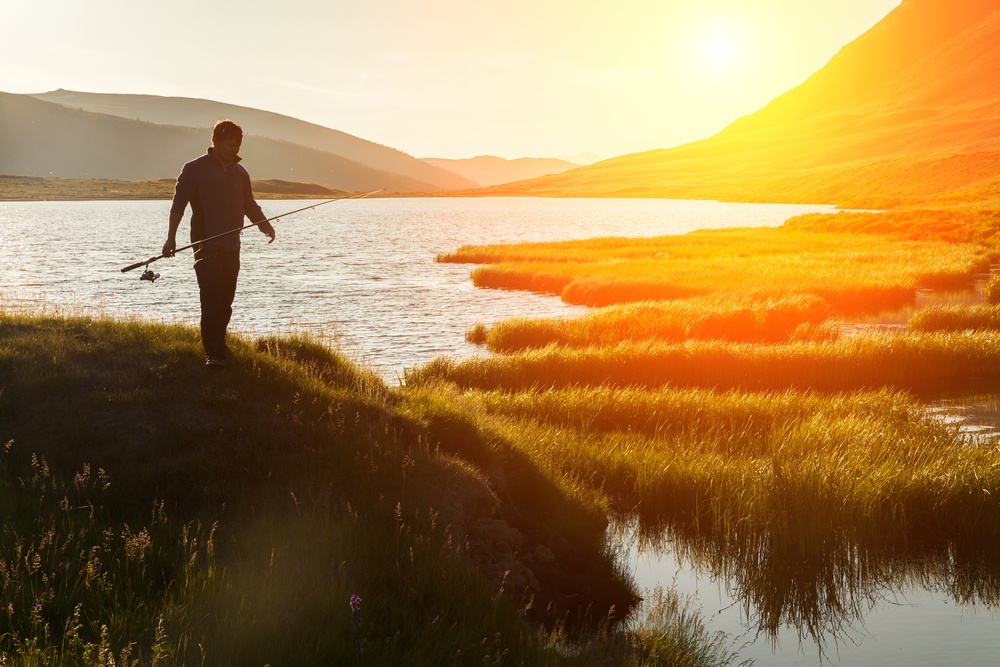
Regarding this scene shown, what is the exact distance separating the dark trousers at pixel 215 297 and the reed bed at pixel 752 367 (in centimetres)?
807

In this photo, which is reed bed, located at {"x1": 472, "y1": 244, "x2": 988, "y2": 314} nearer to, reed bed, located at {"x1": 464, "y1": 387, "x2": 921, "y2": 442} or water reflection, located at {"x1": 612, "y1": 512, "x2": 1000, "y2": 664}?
reed bed, located at {"x1": 464, "y1": 387, "x2": 921, "y2": 442}

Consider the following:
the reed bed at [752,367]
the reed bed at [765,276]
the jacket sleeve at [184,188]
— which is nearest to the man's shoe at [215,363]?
the jacket sleeve at [184,188]

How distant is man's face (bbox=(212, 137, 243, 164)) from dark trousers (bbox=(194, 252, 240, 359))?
1.29 m

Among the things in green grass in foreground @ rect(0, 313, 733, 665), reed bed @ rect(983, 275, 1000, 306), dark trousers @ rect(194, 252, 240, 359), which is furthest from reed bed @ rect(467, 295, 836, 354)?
dark trousers @ rect(194, 252, 240, 359)

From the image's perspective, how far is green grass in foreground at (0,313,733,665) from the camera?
590 centimetres

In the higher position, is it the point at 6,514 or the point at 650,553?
the point at 6,514

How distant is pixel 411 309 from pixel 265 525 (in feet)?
91.3

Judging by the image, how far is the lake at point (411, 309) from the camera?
8797 millimetres

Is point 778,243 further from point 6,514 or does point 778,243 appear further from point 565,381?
point 6,514

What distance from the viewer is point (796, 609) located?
9203 millimetres

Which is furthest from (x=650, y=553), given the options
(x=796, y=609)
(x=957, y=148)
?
(x=957, y=148)

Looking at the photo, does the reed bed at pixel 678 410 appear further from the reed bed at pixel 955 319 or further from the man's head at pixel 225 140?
the reed bed at pixel 955 319

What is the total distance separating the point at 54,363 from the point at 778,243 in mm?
52886

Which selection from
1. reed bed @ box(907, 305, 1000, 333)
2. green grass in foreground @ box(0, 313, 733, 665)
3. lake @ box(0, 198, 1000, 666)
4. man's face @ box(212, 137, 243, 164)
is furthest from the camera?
reed bed @ box(907, 305, 1000, 333)
